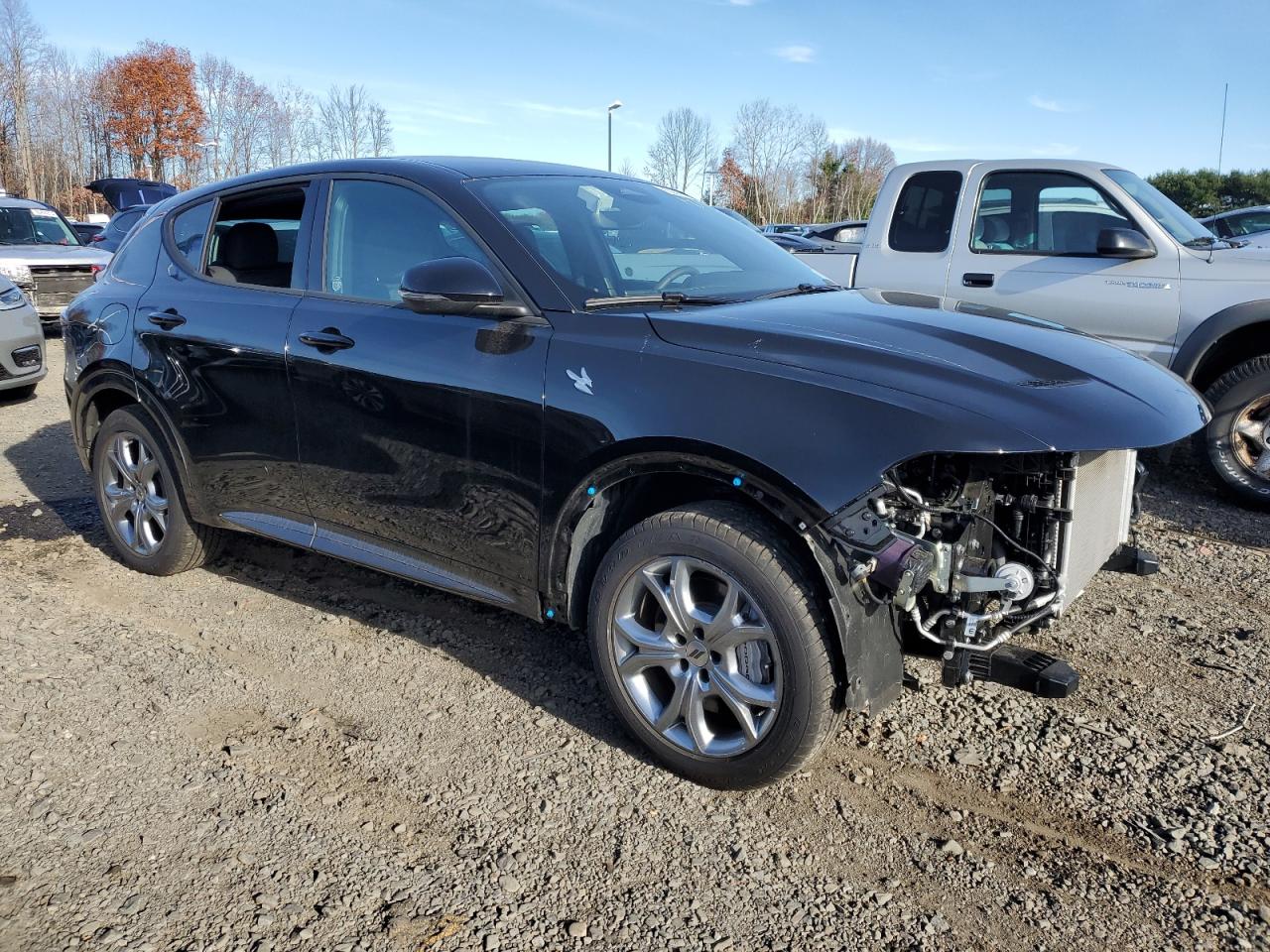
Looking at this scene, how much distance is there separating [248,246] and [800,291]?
2.42m

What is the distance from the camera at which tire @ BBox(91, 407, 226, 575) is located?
453 cm

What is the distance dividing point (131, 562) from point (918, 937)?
398cm

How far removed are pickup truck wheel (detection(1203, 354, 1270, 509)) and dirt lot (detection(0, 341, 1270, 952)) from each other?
1.62m

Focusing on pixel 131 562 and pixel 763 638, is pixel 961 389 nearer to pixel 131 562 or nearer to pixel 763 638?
pixel 763 638

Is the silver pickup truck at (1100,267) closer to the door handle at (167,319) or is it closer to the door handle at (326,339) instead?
the door handle at (326,339)

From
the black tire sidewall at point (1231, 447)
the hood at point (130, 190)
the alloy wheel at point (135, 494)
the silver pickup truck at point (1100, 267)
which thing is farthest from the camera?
the hood at point (130, 190)

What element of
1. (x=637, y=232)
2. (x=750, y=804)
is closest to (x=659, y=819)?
(x=750, y=804)

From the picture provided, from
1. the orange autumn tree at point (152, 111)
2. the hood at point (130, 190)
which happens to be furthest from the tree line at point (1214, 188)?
the orange autumn tree at point (152, 111)

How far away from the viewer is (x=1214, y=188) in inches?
1427

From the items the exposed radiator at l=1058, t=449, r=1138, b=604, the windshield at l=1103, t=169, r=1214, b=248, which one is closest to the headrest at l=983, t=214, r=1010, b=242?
the windshield at l=1103, t=169, r=1214, b=248

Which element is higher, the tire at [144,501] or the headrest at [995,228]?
the headrest at [995,228]

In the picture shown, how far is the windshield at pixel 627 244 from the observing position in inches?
132

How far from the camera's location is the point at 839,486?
2.54 m

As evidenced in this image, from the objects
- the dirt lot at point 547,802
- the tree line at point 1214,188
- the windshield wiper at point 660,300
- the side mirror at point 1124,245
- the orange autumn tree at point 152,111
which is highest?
the orange autumn tree at point 152,111
